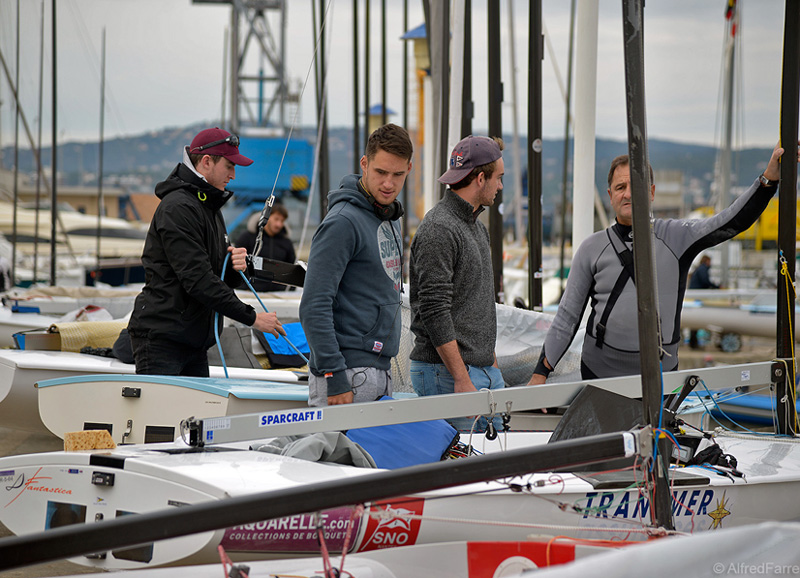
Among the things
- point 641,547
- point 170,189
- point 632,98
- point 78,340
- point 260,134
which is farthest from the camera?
point 260,134

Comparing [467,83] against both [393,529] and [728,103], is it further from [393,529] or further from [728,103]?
[728,103]

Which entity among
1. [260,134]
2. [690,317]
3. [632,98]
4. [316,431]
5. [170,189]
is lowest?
[690,317]

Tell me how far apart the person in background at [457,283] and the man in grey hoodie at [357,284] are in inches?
6.9

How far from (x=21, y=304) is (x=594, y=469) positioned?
6294mm

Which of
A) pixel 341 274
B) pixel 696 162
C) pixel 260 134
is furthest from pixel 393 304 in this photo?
pixel 696 162

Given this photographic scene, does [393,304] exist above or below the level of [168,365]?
above

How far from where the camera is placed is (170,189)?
3.60m

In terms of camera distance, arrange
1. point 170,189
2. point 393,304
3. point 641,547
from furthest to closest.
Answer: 1. point 170,189
2. point 393,304
3. point 641,547

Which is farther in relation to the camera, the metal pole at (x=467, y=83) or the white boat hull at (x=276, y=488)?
the metal pole at (x=467, y=83)

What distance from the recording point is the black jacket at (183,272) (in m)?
3.46

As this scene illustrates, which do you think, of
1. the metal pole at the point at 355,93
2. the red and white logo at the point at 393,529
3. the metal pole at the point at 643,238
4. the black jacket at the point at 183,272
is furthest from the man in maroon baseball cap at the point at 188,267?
the metal pole at the point at 355,93

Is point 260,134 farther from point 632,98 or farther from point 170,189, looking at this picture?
point 632,98

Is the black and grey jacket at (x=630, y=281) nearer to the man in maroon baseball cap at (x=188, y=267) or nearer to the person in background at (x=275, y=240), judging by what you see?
the man in maroon baseball cap at (x=188, y=267)

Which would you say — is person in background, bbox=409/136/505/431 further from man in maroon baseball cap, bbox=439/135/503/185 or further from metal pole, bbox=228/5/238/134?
metal pole, bbox=228/5/238/134
